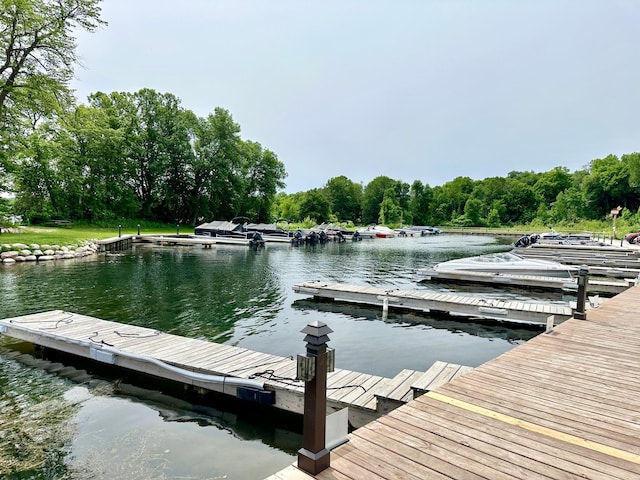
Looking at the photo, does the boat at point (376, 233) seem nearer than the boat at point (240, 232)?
No

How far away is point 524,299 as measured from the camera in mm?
13109

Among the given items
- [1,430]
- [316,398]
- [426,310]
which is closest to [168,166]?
[426,310]

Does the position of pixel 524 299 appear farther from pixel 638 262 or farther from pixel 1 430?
pixel 1 430

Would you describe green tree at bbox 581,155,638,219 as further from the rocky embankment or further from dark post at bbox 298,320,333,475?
dark post at bbox 298,320,333,475

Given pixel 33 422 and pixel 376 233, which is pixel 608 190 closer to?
pixel 376 233

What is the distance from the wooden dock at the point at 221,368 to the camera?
4.46 metres

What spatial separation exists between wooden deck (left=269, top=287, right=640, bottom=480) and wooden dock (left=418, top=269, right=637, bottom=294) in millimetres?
10125

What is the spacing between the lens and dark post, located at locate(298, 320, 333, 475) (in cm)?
251

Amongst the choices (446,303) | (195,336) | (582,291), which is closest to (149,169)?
(195,336)

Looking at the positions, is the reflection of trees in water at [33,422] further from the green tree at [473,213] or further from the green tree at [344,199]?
the green tree at [473,213]

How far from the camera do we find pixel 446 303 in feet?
35.0

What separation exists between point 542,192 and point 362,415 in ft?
280

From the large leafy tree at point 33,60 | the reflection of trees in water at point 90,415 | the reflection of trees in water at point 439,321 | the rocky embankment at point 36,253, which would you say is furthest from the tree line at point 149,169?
the reflection of trees in water at point 90,415

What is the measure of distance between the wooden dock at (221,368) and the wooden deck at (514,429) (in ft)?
2.17
